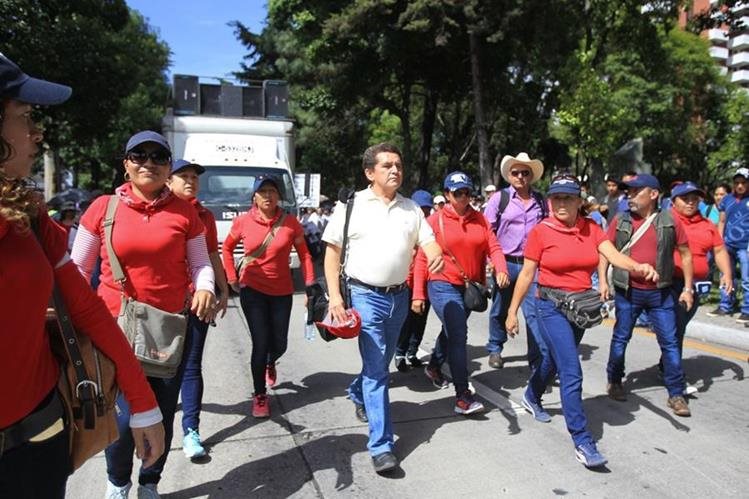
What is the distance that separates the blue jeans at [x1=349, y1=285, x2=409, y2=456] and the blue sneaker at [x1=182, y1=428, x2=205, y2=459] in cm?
110

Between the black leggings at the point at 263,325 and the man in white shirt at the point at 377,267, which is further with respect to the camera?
the black leggings at the point at 263,325

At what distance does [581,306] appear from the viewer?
4148 mm

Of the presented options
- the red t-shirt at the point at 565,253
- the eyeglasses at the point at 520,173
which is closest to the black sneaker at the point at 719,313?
the eyeglasses at the point at 520,173

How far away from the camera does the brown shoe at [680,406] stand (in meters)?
4.79

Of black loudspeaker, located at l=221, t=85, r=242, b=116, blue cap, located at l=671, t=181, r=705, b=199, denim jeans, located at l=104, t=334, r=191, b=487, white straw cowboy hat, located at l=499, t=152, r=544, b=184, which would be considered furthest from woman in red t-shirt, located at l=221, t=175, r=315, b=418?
black loudspeaker, located at l=221, t=85, r=242, b=116

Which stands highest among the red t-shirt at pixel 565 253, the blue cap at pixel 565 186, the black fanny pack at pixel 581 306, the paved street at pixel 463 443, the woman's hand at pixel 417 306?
the blue cap at pixel 565 186

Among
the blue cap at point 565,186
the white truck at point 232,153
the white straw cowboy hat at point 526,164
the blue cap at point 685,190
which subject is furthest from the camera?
the white truck at point 232,153

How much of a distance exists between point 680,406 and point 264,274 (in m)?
3.38

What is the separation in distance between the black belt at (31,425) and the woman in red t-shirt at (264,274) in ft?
9.78

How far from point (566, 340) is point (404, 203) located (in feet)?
4.67

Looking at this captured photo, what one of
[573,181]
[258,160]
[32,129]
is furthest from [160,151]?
[258,160]

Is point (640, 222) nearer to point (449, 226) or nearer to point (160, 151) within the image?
point (449, 226)

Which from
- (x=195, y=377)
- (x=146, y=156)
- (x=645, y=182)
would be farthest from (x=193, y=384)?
(x=645, y=182)

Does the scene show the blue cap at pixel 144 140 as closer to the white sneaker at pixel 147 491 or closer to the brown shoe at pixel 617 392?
the white sneaker at pixel 147 491
